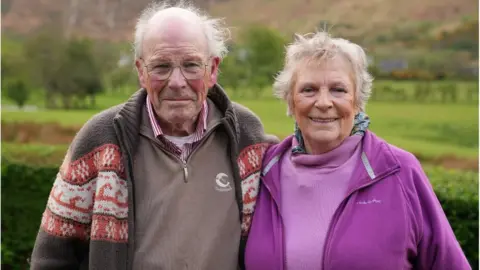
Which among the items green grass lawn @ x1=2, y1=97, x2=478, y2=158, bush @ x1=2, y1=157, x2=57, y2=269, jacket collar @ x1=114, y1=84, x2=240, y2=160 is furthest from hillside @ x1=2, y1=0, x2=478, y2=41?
jacket collar @ x1=114, y1=84, x2=240, y2=160

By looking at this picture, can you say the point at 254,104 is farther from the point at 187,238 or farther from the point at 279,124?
the point at 187,238

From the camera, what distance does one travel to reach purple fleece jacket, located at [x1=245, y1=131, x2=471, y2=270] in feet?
9.11

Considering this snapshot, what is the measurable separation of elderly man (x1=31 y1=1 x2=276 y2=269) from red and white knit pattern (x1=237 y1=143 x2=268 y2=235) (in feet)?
0.04

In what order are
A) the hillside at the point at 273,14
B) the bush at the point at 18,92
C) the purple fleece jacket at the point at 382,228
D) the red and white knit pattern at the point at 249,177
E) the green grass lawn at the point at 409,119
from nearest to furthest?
the purple fleece jacket at the point at 382,228, the red and white knit pattern at the point at 249,177, the green grass lawn at the point at 409,119, the bush at the point at 18,92, the hillside at the point at 273,14

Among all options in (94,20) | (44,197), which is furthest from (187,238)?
(94,20)

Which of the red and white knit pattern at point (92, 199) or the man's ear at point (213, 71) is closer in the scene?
the red and white knit pattern at point (92, 199)

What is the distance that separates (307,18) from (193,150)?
709 centimetres

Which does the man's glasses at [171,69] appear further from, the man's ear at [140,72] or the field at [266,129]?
the field at [266,129]

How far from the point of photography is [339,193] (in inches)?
113

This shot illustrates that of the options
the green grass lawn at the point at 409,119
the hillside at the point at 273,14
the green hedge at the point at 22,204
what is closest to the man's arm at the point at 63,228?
the green hedge at the point at 22,204

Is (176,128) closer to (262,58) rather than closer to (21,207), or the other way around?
(21,207)

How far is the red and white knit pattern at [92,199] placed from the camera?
2.81 meters

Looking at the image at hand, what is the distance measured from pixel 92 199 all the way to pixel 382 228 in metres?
1.15

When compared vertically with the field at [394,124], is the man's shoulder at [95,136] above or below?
below
